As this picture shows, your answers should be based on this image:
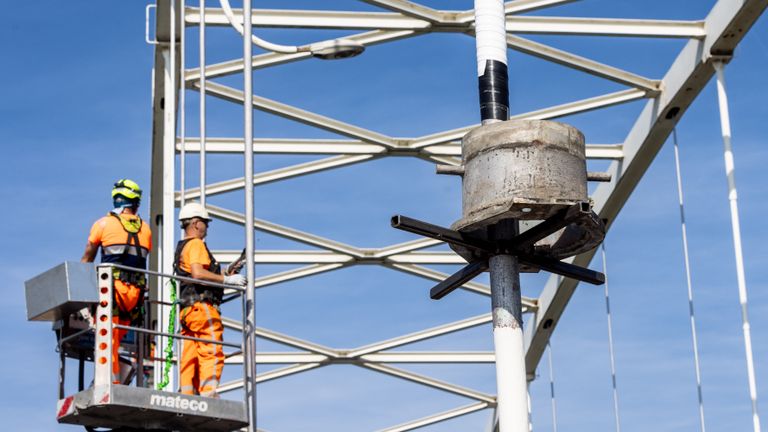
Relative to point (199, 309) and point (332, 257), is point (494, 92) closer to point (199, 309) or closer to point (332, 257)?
point (199, 309)

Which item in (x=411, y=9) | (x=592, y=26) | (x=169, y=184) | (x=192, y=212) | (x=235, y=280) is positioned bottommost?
(x=235, y=280)

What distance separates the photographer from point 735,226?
17719mm

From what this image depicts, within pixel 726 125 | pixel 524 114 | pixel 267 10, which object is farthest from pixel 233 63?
pixel 726 125

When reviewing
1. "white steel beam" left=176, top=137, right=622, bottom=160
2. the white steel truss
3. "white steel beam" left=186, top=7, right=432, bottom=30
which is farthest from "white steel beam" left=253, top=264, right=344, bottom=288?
"white steel beam" left=186, top=7, right=432, bottom=30

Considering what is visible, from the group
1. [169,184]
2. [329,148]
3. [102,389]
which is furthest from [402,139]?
[102,389]

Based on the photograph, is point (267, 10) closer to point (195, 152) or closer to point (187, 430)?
point (195, 152)

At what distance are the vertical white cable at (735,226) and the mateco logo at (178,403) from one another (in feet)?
24.5

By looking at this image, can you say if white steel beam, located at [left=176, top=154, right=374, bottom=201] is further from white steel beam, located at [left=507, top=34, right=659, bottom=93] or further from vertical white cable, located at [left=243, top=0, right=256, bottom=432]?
vertical white cable, located at [left=243, top=0, right=256, bottom=432]

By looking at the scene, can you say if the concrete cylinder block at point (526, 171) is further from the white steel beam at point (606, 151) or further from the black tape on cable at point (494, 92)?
the white steel beam at point (606, 151)

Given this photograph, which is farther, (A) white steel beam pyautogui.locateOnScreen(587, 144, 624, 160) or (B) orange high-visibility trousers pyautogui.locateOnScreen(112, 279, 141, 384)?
(A) white steel beam pyautogui.locateOnScreen(587, 144, 624, 160)

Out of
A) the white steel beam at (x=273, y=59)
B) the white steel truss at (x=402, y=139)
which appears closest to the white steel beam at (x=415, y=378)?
the white steel truss at (x=402, y=139)

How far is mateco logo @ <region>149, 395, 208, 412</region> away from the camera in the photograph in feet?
37.2

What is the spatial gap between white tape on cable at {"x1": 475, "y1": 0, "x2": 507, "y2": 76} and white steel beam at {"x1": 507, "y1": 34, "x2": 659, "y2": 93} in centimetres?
728

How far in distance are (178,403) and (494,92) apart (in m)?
3.99
